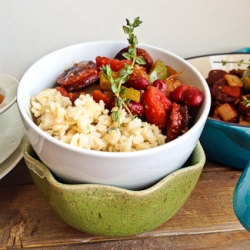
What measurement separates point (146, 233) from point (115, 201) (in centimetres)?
12

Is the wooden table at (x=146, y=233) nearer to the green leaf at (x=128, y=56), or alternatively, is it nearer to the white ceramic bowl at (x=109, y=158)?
the white ceramic bowl at (x=109, y=158)

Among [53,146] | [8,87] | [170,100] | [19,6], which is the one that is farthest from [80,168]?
[19,6]

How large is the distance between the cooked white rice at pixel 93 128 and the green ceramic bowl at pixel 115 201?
52mm

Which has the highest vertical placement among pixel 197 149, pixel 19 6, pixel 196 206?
pixel 19 6

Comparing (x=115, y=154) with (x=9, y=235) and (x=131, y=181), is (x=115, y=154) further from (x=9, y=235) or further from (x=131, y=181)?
(x=9, y=235)

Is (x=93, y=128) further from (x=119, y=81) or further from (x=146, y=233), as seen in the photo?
(x=146, y=233)

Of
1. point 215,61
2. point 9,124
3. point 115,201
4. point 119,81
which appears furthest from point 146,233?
point 215,61

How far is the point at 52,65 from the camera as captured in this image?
0.63 metres

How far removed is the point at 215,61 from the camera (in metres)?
0.88

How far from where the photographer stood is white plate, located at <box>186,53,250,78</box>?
0.87 metres

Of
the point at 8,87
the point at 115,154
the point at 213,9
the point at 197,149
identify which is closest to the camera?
the point at 115,154

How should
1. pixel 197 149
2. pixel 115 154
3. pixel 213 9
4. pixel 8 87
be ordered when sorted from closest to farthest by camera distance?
1. pixel 115 154
2. pixel 197 149
3. pixel 8 87
4. pixel 213 9

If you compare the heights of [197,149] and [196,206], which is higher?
[197,149]

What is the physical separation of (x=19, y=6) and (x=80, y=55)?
8.2 inches
